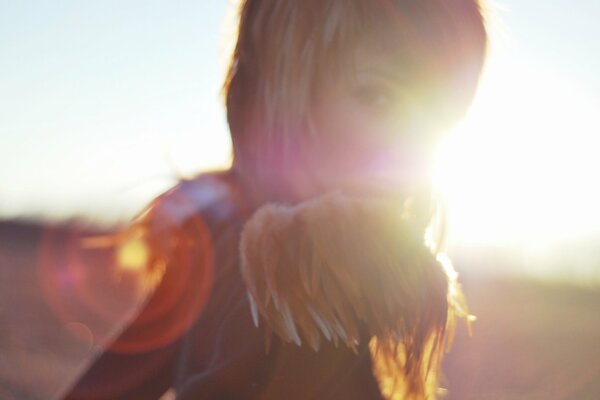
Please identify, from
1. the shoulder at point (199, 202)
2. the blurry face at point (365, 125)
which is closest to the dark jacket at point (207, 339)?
the shoulder at point (199, 202)

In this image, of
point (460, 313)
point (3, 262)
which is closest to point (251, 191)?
point (460, 313)

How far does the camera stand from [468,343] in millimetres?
6141

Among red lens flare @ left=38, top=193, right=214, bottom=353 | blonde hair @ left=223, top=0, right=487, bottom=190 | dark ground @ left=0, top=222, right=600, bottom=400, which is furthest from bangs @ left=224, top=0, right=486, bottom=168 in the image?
dark ground @ left=0, top=222, right=600, bottom=400

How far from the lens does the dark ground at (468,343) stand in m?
4.45

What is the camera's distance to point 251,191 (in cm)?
108

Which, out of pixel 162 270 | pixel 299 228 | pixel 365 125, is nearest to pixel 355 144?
pixel 365 125

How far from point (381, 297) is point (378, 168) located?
0.66 ft

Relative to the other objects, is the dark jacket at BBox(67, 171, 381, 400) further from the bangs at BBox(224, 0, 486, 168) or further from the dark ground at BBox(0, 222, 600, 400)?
the dark ground at BBox(0, 222, 600, 400)

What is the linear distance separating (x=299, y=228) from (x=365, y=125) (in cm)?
19

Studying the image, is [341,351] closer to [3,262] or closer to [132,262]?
[132,262]

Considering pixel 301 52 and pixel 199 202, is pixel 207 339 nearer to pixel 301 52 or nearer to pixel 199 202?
pixel 199 202

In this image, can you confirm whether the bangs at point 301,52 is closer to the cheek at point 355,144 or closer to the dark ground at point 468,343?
the cheek at point 355,144

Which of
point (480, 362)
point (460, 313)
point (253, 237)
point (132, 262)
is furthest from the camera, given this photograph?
point (480, 362)

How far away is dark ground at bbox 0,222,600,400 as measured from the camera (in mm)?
4445
